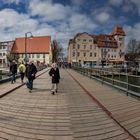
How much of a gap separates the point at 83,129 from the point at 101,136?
2.53ft

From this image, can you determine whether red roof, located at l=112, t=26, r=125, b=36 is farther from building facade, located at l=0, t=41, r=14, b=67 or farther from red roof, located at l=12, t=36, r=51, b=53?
building facade, located at l=0, t=41, r=14, b=67

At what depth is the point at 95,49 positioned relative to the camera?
389 ft

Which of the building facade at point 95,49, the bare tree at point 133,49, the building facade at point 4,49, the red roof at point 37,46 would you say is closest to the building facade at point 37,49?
the red roof at point 37,46

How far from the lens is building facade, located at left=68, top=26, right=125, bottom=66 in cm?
11512

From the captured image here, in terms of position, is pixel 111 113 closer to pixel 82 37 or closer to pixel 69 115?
pixel 69 115

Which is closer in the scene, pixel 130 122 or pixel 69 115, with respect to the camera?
pixel 130 122

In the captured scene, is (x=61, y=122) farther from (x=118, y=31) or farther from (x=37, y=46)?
(x=118, y=31)

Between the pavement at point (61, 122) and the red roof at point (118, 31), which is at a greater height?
the red roof at point (118, 31)

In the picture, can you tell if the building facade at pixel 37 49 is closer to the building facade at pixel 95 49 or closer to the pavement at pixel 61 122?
the building facade at pixel 95 49

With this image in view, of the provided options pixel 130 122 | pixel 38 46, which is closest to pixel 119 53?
pixel 38 46

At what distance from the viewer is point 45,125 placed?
8.09 metres

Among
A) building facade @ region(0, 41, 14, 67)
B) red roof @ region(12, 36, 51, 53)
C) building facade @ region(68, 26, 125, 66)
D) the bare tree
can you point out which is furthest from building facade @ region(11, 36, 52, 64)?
the bare tree

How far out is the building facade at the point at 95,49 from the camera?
115125mm

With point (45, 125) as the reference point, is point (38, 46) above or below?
above
